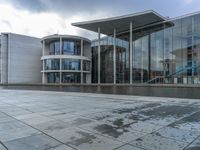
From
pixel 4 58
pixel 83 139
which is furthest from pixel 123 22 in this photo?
pixel 4 58

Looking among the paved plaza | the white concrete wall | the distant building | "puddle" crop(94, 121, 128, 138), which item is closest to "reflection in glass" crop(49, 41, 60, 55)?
the distant building

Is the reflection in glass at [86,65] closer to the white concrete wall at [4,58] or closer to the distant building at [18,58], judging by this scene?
the distant building at [18,58]

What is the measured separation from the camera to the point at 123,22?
37.5 meters

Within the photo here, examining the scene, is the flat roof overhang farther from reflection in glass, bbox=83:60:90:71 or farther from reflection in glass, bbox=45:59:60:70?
reflection in glass, bbox=45:59:60:70

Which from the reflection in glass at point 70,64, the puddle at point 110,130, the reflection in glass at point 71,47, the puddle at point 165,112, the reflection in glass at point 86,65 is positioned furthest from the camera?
the reflection in glass at point 86,65

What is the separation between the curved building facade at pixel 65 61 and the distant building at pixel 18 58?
6748 mm

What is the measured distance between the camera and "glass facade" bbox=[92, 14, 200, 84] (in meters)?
30.5

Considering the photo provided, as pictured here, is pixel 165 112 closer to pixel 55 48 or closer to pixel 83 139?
pixel 83 139

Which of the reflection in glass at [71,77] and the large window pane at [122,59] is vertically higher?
the large window pane at [122,59]

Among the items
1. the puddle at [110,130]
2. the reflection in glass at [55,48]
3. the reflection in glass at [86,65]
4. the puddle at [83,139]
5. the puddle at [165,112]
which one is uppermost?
the reflection in glass at [55,48]

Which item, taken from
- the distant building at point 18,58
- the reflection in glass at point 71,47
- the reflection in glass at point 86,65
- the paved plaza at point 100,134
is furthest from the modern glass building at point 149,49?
the paved plaza at point 100,134

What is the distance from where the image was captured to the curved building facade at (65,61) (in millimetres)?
47656

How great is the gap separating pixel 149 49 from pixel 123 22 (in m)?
7.91

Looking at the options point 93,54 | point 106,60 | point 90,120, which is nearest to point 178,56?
point 106,60
